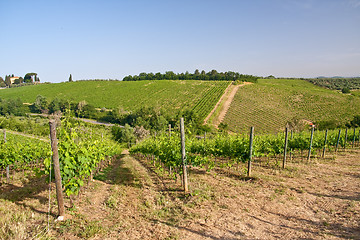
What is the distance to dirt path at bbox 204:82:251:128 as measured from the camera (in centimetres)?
4820

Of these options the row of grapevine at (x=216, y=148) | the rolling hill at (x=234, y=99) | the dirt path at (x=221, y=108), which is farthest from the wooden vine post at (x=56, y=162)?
the dirt path at (x=221, y=108)

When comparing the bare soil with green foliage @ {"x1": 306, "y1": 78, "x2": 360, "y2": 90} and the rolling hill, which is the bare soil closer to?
the rolling hill

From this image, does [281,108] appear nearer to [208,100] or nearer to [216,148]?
[208,100]

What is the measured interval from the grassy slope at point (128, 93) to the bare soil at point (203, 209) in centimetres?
5282

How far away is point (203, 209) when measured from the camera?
194 inches

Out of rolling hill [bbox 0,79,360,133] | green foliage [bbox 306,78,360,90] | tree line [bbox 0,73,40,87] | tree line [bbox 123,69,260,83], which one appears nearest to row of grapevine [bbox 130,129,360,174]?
rolling hill [bbox 0,79,360,133]

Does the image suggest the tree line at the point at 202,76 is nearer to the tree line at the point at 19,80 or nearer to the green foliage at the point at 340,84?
the green foliage at the point at 340,84

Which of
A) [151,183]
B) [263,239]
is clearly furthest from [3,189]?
[263,239]

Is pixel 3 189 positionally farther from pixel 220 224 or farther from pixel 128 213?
pixel 220 224

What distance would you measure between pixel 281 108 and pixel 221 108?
15090 mm

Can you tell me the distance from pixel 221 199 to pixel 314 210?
205cm

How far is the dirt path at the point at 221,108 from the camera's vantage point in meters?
48.2

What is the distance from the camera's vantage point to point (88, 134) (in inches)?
278

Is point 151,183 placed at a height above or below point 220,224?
below
